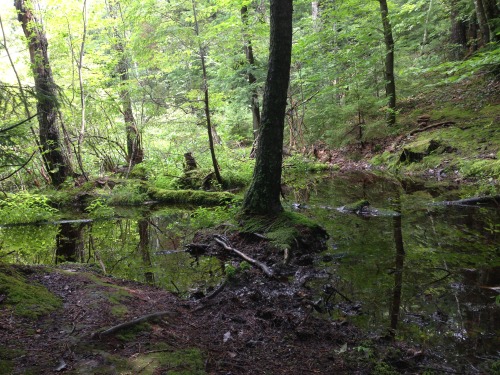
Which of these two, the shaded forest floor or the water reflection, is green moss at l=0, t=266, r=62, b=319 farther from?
the shaded forest floor

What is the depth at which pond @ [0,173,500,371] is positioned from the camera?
11.7 feet

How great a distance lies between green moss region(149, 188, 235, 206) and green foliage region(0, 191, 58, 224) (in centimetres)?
357

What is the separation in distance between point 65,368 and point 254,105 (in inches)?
651

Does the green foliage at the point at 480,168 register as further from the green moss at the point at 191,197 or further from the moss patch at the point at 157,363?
the moss patch at the point at 157,363

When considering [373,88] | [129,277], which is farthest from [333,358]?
[373,88]

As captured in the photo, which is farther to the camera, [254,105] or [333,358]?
[254,105]

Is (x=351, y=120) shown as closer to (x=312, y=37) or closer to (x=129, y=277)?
(x=312, y=37)

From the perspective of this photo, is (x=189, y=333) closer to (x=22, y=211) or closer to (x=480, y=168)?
(x=22, y=211)

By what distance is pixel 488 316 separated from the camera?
3551 millimetres

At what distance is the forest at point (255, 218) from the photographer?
123 inches

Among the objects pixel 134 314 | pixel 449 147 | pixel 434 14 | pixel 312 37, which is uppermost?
pixel 434 14

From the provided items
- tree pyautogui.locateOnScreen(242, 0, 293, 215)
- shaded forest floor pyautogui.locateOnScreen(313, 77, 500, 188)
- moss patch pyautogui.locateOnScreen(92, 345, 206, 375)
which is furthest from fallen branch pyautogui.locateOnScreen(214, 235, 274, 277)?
shaded forest floor pyautogui.locateOnScreen(313, 77, 500, 188)

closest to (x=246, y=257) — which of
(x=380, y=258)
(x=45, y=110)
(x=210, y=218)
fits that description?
(x=380, y=258)

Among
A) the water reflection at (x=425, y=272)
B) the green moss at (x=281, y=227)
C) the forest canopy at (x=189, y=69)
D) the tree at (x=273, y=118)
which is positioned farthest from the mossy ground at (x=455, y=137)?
the tree at (x=273, y=118)
